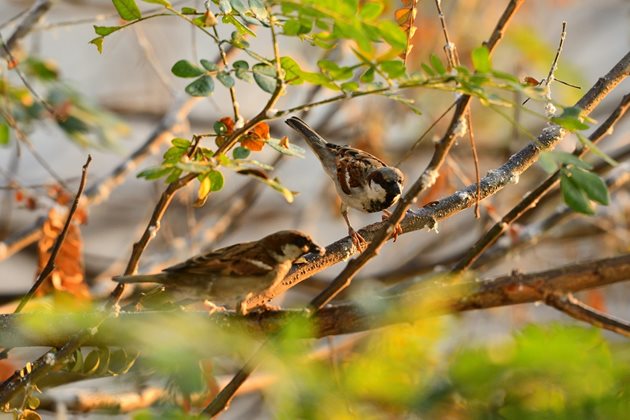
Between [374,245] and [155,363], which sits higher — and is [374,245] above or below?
above

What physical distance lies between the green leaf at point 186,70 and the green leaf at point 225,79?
0.03 meters

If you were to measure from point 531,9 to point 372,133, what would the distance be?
4.97 feet

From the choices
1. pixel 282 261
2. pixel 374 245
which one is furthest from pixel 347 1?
pixel 282 261

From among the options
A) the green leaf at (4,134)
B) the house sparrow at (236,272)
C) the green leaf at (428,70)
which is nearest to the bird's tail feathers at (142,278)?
the house sparrow at (236,272)

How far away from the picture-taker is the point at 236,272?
1.46 metres

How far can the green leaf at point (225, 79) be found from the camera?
1279mm

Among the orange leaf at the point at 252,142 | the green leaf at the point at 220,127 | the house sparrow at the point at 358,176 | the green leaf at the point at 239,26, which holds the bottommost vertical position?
the orange leaf at the point at 252,142

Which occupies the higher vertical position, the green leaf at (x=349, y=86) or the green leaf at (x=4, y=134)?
the green leaf at (x=4, y=134)

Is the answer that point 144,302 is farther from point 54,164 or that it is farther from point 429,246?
point 54,164

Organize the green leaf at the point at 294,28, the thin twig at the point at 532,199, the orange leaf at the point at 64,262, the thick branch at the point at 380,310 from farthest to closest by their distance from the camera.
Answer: the orange leaf at the point at 64,262 < the thin twig at the point at 532,199 < the thick branch at the point at 380,310 < the green leaf at the point at 294,28

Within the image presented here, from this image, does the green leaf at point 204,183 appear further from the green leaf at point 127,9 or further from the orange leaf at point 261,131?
the green leaf at point 127,9

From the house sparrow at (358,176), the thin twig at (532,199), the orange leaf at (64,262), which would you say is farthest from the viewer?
the house sparrow at (358,176)

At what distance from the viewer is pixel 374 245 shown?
3.41 ft

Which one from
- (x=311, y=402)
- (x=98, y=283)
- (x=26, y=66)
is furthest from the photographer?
(x=98, y=283)
